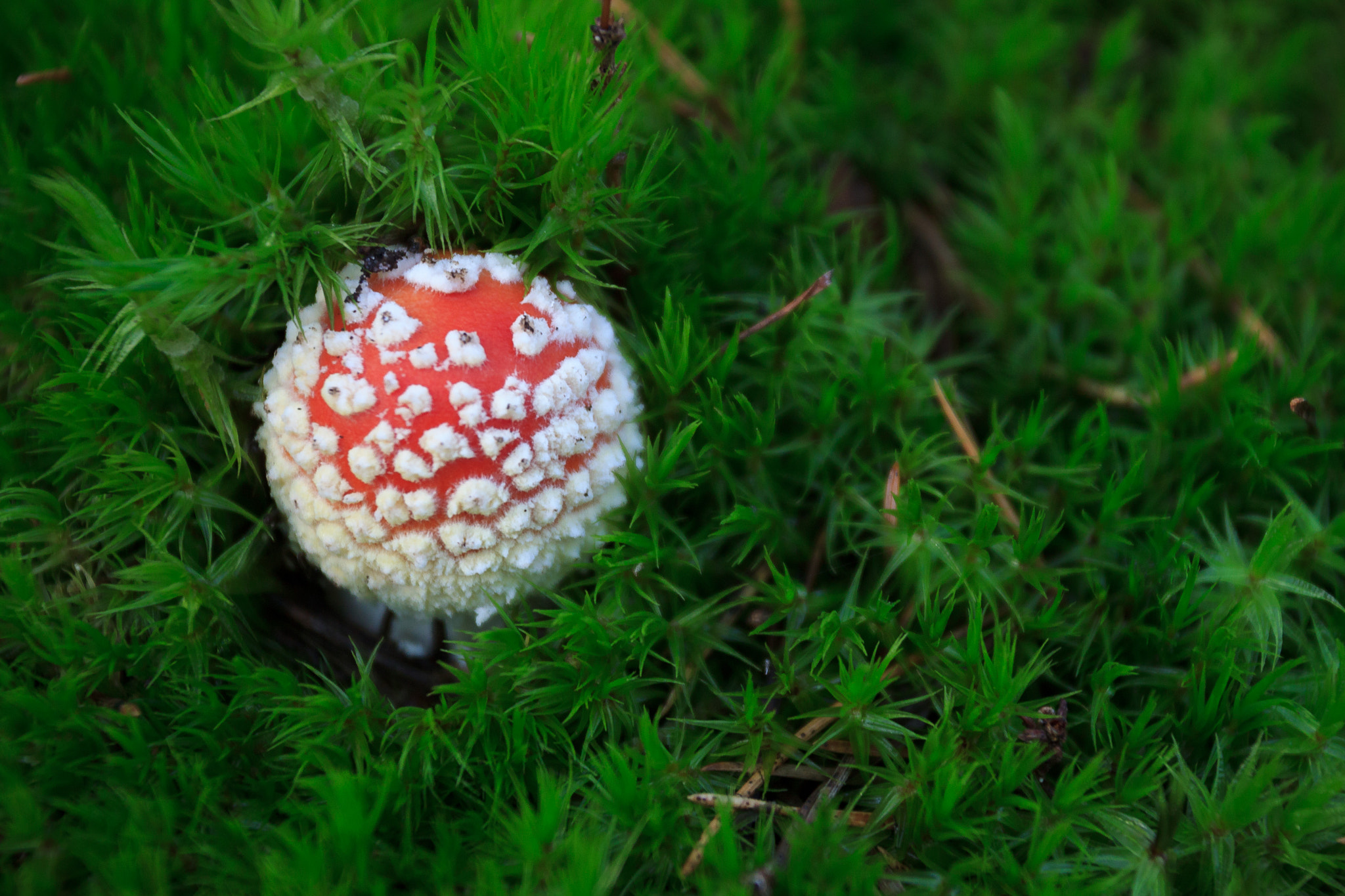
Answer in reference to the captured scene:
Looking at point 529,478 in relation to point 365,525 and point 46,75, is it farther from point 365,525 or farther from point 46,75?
point 46,75

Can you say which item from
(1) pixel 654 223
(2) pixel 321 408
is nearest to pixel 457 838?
(2) pixel 321 408

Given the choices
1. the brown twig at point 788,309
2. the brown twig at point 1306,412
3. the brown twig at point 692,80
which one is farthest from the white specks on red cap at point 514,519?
the brown twig at point 1306,412

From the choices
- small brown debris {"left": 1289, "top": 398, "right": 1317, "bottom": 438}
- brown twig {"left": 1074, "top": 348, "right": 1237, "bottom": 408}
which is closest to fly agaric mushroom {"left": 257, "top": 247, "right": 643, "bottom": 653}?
brown twig {"left": 1074, "top": 348, "right": 1237, "bottom": 408}

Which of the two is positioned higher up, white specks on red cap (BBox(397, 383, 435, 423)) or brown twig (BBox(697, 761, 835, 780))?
white specks on red cap (BBox(397, 383, 435, 423))

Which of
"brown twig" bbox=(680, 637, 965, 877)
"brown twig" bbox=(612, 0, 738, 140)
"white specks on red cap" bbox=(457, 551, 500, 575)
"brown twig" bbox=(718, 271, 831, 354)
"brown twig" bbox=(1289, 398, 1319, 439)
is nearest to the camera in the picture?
"brown twig" bbox=(680, 637, 965, 877)

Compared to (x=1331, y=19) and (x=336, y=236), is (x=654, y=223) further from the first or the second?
(x=1331, y=19)

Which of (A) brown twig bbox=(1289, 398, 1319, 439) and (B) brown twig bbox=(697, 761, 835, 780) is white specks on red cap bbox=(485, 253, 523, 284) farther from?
(A) brown twig bbox=(1289, 398, 1319, 439)

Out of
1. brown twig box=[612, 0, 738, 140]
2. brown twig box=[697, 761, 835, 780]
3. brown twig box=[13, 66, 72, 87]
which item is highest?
brown twig box=[13, 66, 72, 87]

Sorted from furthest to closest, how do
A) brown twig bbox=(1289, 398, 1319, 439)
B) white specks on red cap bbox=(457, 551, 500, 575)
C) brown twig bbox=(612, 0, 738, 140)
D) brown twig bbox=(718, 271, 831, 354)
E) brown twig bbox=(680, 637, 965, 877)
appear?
brown twig bbox=(612, 0, 738, 140), brown twig bbox=(1289, 398, 1319, 439), brown twig bbox=(718, 271, 831, 354), white specks on red cap bbox=(457, 551, 500, 575), brown twig bbox=(680, 637, 965, 877)
